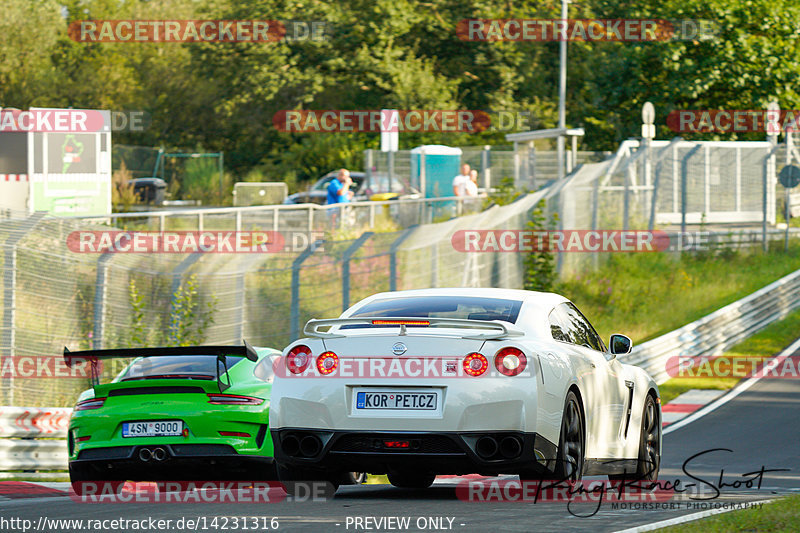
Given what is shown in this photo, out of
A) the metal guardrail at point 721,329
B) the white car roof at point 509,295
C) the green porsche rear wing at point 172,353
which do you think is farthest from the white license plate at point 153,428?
the metal guardrail at point 721,329

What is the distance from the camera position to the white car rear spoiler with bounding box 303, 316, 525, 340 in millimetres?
8516

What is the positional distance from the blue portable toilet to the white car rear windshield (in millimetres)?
35176

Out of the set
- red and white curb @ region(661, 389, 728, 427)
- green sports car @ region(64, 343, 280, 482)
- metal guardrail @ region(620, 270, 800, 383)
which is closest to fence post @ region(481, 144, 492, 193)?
metal guardrail @ region(620, 270, 800, 383)

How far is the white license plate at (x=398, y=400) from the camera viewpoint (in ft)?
27.4

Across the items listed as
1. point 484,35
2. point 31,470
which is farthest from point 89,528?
point 484,35

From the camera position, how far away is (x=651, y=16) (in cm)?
4622

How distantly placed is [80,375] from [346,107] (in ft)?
165

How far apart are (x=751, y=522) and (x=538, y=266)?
59.9ft

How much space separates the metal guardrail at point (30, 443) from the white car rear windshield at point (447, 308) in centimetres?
425

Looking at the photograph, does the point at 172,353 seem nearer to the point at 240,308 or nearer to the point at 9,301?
the point at 9,301

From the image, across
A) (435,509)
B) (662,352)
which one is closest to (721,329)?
(662,352)

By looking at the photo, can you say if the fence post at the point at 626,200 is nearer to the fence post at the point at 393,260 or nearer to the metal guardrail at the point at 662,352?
the metal guardrail at the point at 662,352

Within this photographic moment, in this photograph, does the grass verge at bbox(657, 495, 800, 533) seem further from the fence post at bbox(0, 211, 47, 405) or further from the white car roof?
the fence post at bbox(0, 211, 47, 405)

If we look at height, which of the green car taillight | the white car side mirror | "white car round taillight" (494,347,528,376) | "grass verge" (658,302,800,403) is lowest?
"grass verge" (658,302,800,403)
